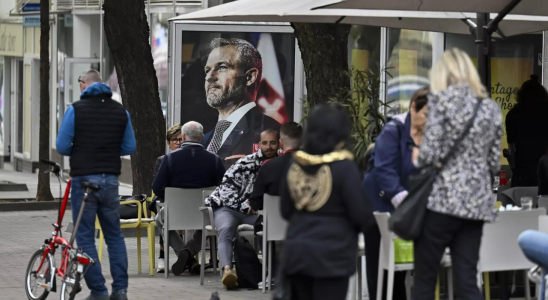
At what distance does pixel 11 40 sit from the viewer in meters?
32.9

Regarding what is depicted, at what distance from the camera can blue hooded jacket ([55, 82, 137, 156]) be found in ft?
27.2

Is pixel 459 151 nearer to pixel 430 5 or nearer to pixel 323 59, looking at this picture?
pixel 430 5

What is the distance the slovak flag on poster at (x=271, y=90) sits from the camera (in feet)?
45.4

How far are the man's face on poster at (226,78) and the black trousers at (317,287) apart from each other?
27.2 ft

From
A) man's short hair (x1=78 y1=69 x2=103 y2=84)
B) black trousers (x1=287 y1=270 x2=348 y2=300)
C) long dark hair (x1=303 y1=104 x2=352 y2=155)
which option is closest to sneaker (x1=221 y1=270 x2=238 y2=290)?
man's short hair (x1=78 y1=69 x2=103 y2=84)

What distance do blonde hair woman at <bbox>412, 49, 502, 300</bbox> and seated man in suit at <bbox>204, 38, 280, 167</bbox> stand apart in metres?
7.94

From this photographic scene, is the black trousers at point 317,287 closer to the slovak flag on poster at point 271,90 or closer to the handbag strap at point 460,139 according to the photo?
the handbag strap at point 460,139

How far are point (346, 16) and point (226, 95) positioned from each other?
4021mm

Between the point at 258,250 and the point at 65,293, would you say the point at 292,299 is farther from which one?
the point at 258,250

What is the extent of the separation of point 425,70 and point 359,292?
8.64m

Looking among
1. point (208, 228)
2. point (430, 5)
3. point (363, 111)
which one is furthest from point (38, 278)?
point (430, 5)

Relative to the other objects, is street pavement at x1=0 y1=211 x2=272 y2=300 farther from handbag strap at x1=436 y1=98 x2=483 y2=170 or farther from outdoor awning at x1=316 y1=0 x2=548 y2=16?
handbag strap at x1=436 y1=98 x2=483 y2=170

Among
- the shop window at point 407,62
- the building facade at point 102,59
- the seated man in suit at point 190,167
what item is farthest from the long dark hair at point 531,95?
the shop window at point 407,62

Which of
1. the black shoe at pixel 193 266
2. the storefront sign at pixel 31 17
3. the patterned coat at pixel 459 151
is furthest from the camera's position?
the storefront sign at pixel 31 17
